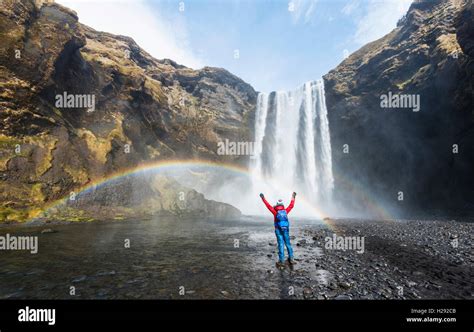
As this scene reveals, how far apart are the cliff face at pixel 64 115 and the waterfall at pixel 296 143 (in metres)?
19.2

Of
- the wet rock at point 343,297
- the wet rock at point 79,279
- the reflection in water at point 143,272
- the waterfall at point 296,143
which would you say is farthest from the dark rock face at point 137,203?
the wet rock at point 343,297

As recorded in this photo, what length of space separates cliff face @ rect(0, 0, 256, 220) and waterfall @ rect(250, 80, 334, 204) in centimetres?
1923

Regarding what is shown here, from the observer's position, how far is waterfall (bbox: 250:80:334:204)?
64.5 meters

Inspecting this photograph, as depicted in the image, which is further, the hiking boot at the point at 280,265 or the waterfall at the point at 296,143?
the waterfall at the point at 296,143

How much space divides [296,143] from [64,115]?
5221 cm

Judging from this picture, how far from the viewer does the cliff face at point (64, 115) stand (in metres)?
32.2

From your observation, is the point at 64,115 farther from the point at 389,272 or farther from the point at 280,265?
the point at 389,272

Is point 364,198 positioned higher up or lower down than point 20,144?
lower down

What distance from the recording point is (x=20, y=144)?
32.8 m

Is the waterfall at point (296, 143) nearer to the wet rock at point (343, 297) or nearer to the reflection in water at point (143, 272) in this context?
the reflection in water at point (143, 272)
